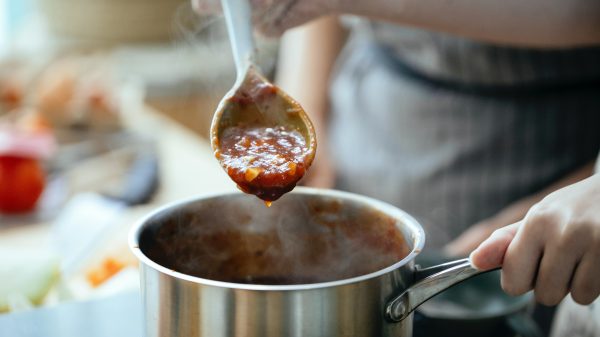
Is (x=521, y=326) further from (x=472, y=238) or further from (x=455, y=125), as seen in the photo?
(x=455, y=125)

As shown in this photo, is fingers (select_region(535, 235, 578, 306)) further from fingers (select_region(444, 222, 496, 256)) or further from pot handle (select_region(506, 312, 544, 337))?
fingers (select_region(444, 222, 496, 256))

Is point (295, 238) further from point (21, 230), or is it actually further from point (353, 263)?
point (21, 230)

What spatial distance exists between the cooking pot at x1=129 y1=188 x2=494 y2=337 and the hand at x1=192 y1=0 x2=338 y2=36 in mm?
240

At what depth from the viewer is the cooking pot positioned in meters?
0.59

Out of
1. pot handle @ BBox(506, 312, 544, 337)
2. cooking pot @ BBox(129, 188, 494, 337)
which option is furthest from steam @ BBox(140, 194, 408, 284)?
pot handle @ BBox(506, 312, 544, 337)

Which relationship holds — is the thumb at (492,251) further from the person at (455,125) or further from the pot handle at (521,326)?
the person at (455,125)

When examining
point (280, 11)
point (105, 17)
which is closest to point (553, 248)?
point (280, 11)

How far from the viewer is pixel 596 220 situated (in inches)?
24.1

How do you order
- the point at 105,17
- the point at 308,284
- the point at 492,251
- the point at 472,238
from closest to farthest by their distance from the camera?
the point at 492,251 < the point at 308,284 < the point at 472,238 < the point at 105,17

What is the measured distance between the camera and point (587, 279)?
2.08 ft

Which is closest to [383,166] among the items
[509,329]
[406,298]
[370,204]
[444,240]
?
[444,240]

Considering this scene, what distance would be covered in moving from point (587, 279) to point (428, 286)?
0.14 meters

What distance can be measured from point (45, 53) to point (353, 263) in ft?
7.14

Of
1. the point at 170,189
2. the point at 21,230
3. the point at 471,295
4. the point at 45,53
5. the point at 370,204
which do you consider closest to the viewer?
the point at 370,204
